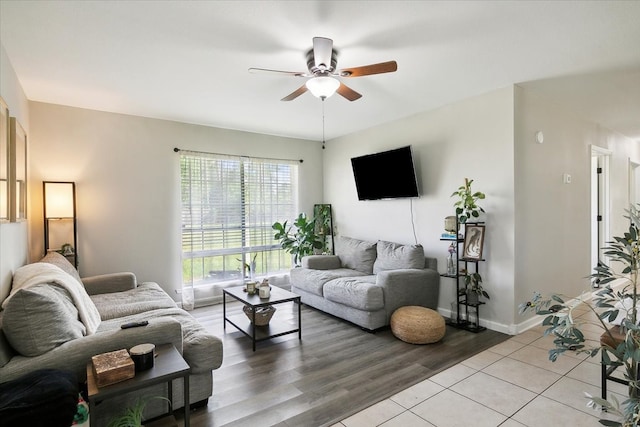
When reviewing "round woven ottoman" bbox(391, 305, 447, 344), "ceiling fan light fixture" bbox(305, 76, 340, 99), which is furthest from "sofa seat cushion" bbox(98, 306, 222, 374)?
"ceiling fan light fixture" bbox(305, 76, 340, 99)

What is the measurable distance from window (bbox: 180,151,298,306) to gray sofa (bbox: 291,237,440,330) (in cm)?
82

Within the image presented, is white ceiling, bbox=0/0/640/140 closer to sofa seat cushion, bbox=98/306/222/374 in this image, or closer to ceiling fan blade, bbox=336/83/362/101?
ceiling fan blade, bbox=336/83/362/101

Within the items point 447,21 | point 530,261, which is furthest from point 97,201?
point 530,261

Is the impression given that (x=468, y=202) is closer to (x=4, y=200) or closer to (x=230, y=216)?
(x=230, y=216)

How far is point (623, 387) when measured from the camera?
245cm

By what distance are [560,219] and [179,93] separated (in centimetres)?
462

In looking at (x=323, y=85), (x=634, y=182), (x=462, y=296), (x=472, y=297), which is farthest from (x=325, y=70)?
(x=634, y=182)

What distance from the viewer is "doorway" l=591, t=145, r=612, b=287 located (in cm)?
518

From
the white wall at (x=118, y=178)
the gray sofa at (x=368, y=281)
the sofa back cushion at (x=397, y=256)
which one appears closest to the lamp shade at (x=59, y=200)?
the white wall at (x=118, y=178)

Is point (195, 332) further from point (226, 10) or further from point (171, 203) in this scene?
point (171, 203)

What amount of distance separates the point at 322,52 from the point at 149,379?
7.41ft

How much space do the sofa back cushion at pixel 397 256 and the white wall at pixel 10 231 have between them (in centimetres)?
364

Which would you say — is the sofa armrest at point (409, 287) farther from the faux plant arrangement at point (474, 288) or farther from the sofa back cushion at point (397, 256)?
the faux plant arrangement at point (474, 288)

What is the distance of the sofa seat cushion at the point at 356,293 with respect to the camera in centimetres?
354
